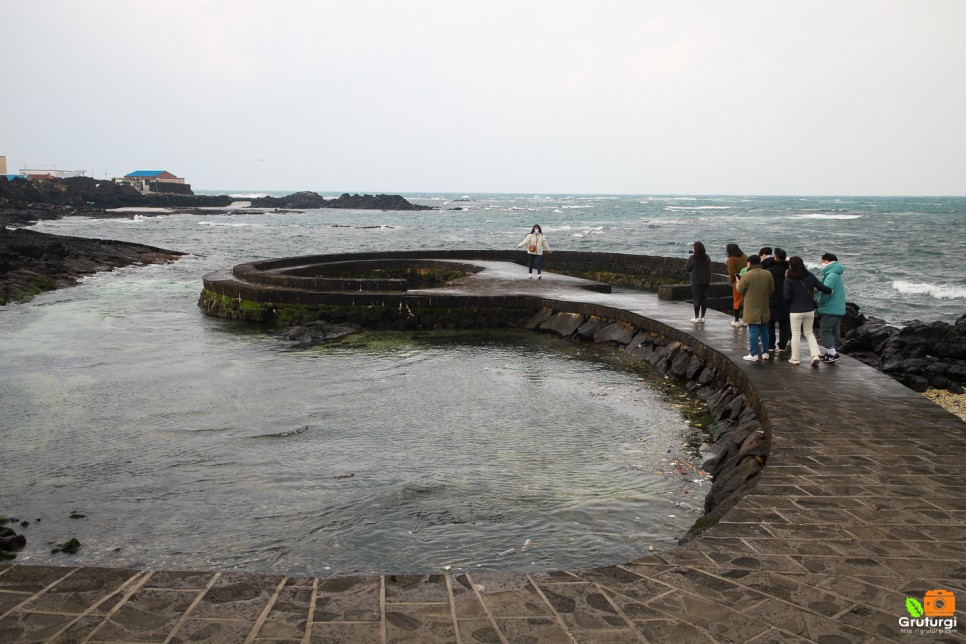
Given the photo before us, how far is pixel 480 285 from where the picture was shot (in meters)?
19.9

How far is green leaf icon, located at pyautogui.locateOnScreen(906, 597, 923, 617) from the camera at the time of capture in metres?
4.06

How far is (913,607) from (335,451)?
609 centimetres

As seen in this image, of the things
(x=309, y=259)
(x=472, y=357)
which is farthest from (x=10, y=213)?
(x=472, y=357)

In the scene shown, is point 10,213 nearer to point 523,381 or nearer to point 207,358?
point 207,358

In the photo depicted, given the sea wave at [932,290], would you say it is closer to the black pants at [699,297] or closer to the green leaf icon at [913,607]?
the black pants at [699,297]

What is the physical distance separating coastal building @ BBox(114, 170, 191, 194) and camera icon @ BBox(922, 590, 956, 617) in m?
138

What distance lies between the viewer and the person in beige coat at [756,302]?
403 inches

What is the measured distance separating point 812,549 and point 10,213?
238 ft

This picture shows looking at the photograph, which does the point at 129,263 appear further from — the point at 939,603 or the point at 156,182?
the point at 156,182

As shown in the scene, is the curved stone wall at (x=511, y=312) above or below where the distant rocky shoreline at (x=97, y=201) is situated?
below

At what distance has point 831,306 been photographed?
34.5 feet

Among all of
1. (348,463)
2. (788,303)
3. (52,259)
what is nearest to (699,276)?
(788,303)

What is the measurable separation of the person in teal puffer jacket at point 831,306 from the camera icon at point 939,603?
6770 millimetres

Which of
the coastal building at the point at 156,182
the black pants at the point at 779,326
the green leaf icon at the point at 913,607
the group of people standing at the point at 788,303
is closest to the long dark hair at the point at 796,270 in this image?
the group of people standing at the point at 788,303
